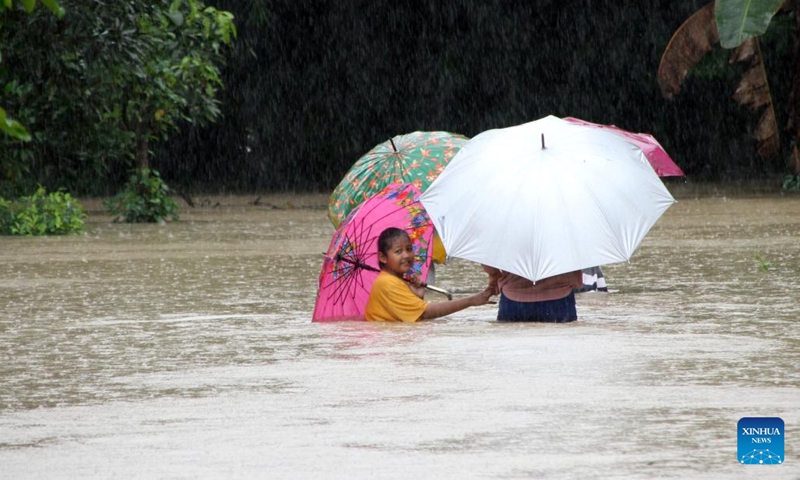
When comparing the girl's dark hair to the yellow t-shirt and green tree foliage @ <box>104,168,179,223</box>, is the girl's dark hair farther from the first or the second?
green tree foliage @ <box>104,168,179,223</box>

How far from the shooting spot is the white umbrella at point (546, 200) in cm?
979

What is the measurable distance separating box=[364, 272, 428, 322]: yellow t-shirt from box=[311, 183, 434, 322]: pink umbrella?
26cm

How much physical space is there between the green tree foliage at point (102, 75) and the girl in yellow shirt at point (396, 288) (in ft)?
31.5

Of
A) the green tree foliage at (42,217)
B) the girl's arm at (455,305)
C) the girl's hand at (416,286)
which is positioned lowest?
the girl's arm at (455,305)

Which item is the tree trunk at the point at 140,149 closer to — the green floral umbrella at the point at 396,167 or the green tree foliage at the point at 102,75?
the green tree foliage at the point at 102,75

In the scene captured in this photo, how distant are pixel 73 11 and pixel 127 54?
4.03 ft

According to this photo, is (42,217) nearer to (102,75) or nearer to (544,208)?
(102,75)

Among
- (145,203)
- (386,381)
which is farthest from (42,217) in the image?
(386,381)

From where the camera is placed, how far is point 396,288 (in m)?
10.3

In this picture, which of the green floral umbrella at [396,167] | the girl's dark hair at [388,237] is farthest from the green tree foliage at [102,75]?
the girl's dark hair at [388,237]

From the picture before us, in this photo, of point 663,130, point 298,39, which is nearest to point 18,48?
point 298,39

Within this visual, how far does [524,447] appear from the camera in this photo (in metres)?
5.89

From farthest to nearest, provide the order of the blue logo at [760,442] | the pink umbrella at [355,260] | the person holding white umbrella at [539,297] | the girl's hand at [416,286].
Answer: the pink umbrella at [355,260] < the girl's hand at [416,286] < the person holding white umbrella at [539,297] < the blue logo at [760,442]

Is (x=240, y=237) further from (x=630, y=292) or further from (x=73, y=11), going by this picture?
(x=630, y=292)
